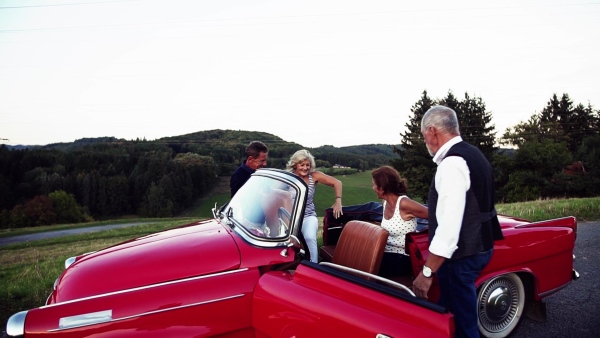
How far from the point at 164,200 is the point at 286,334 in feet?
206

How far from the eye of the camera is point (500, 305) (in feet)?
11.6

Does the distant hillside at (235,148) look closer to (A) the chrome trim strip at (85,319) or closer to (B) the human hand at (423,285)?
(B) the human hand at (423,285)

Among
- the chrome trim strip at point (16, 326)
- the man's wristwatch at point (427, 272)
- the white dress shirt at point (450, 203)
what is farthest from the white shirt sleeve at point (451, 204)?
the chrome trim strip at point (16, 326)

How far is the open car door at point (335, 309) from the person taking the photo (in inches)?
76.0

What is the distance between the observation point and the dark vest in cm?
241

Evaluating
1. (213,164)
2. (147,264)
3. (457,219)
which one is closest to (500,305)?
(457,219)

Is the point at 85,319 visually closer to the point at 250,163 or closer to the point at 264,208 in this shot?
the point at 264,208

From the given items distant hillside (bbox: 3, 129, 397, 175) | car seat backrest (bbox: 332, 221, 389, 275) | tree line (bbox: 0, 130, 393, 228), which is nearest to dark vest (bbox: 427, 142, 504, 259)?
car seat backrest (bbox: 332, 221, 389, 275)

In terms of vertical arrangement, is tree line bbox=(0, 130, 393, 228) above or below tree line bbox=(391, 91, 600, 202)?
below

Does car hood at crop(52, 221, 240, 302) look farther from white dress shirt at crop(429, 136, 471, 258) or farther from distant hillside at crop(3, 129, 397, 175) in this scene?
distant hillside at crop(3, 129, 397, 175)

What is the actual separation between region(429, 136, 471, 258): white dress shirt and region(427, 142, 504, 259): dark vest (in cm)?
6

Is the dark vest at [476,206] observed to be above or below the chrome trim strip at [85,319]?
above

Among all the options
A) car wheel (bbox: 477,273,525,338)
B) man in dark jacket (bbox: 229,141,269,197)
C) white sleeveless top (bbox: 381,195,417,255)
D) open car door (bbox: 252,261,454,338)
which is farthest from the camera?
man in dark jacket (bbox: 229,141,269,197)

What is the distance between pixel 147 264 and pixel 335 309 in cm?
135
